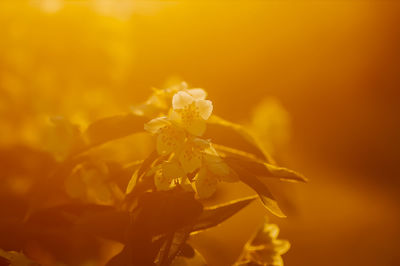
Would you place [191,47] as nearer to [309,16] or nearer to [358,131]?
[309,16]

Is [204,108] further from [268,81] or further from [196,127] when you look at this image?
[268,81]

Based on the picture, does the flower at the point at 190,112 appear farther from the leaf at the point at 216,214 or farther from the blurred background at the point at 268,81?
the blurred background at the point at 268,81

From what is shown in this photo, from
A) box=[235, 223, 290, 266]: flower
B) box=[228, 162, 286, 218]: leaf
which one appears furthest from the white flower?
box=[235, 223, 290, 266]: flower

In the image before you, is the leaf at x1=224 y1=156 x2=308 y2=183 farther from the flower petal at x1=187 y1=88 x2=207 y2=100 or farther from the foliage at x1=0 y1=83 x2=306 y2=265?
the flower petal at x1=187 y1=88 x2=207 y2=100

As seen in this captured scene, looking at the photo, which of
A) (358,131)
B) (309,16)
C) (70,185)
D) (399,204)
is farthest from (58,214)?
(309,16)

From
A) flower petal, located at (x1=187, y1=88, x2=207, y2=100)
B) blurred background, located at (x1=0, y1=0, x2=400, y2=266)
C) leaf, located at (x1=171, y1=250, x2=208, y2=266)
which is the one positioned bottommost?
leaf, located at (x1=171, y1=250, x2=208, y2=266)

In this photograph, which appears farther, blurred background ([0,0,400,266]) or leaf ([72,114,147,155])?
blurred background ([0,0,400,266])

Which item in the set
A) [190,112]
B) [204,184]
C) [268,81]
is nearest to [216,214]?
[204,184]

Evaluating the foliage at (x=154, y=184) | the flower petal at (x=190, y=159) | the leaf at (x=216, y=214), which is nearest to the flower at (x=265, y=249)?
the foliage at (x=154, y=184)
